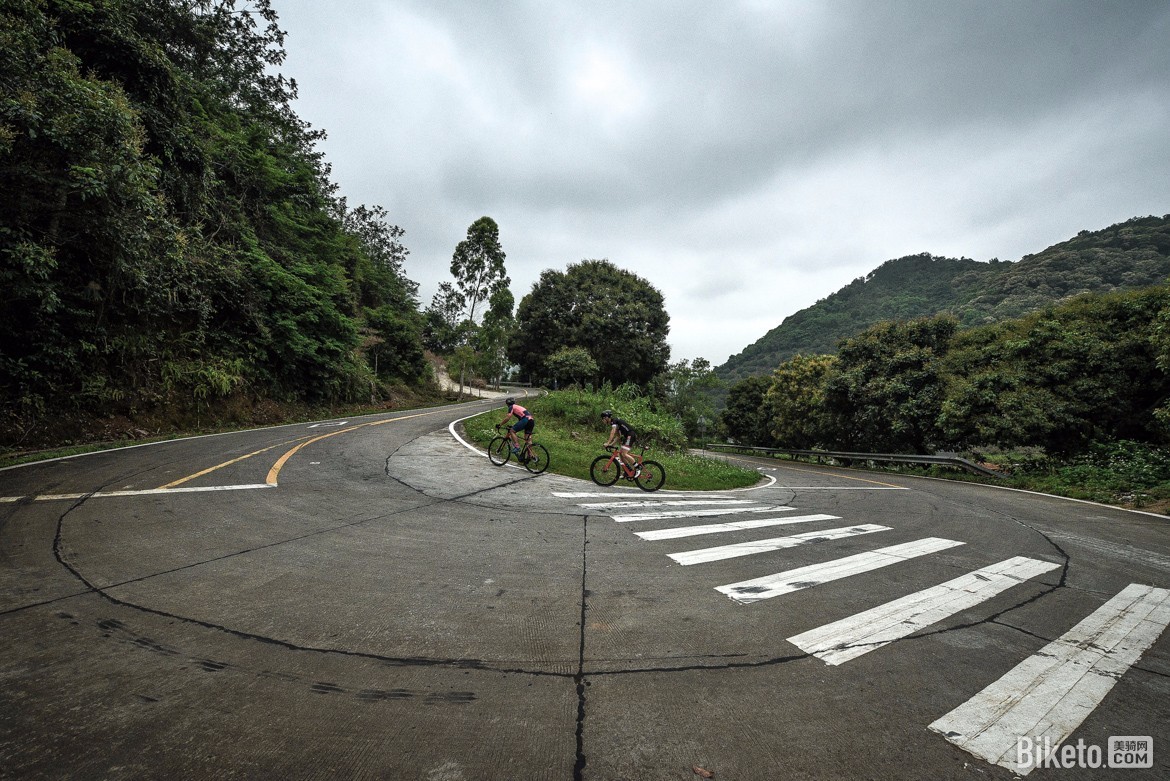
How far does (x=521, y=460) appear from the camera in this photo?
35.1 feet

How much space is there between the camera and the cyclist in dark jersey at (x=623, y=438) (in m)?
9.27

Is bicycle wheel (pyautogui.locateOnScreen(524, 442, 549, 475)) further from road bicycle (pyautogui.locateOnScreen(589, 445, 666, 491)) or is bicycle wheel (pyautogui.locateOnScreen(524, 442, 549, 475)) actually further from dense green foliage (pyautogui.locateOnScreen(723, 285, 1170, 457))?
dense green foliage (pyautogui.locateOnScreen(723, 285, 1170, 457))

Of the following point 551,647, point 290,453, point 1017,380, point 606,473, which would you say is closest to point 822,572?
point 551,647

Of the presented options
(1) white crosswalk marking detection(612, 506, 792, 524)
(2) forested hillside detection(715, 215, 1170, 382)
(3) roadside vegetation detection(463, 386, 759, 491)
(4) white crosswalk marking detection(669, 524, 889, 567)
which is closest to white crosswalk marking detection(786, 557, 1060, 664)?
(4) white crosswalk marking detection(669, 524, 889, 567)

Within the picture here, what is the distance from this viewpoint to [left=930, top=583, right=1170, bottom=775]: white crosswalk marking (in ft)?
7.07

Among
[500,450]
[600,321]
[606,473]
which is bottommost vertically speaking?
[606,473]

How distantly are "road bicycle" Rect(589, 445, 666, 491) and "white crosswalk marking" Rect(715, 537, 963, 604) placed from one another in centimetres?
477

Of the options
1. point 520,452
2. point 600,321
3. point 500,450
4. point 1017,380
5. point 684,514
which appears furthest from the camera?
point 600,321

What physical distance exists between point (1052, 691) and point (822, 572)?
1.88 m

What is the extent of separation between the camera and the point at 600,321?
36.6 m

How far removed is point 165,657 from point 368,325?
1313 inches

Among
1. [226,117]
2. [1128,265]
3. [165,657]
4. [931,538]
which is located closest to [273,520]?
[165,657]

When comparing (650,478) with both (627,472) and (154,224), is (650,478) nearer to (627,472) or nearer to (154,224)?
(627,472)
